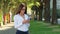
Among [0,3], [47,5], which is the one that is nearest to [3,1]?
[0,3]

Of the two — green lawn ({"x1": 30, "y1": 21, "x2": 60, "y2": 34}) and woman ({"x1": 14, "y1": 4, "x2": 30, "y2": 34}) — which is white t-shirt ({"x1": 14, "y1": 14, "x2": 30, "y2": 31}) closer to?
woman ({"x1": 14, "y1": 4, "x2": 30, "y2": 34})

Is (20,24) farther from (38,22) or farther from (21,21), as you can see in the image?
(38,22)

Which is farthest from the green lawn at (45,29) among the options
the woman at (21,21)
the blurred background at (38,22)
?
the woman at (21,21)

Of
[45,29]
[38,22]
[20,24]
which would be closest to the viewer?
[20,24]

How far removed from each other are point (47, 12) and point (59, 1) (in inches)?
1602

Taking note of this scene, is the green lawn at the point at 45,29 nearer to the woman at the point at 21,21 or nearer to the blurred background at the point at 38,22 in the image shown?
the blurred background at the point at 38,22

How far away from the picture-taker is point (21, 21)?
7.75 metres

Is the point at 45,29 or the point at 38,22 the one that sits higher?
the point at 45,29

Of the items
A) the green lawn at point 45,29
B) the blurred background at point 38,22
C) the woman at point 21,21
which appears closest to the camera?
the woman at point 21,21

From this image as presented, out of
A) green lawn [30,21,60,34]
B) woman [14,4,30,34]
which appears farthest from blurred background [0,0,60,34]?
woman [14,4,30,34]

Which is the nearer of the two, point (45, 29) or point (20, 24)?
point (20, 24)

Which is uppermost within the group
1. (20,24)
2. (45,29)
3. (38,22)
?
(20,24)

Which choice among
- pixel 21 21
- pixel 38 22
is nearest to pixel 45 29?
pixel 21 21

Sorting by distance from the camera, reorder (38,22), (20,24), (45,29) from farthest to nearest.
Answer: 1. (38,22)
2. (45,29)
3. (20,24)
